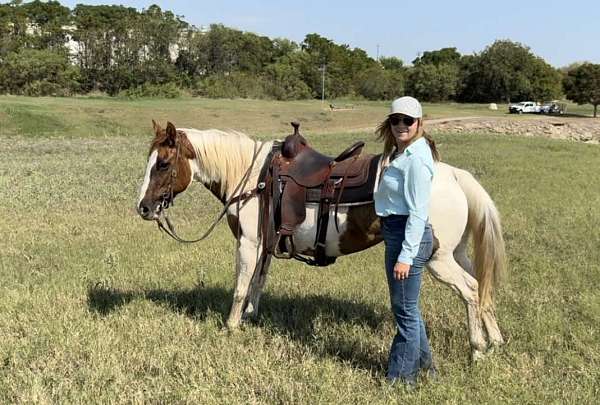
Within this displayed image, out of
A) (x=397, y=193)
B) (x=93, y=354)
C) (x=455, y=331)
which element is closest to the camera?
(x=397, y=193)

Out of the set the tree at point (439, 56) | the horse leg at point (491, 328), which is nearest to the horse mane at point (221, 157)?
the horse leg at point (491, 328)

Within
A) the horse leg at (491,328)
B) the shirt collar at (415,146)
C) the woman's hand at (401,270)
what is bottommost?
the horse leg at (491,328)

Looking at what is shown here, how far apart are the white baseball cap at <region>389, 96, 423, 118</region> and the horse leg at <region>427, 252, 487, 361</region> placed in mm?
1227

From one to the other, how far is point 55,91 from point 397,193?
68720 millimetres

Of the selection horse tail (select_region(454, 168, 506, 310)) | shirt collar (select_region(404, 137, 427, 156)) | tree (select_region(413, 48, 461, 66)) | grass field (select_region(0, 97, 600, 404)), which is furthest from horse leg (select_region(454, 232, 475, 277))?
tree (select_region(413, 48, 461, 66))

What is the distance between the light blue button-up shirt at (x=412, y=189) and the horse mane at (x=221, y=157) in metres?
1.83

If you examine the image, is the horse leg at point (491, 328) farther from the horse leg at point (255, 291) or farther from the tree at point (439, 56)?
the tree at point (439, 56)

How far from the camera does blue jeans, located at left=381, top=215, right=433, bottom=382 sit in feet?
12.1

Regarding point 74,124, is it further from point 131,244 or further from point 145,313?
point 145,313

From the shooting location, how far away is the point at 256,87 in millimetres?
77812

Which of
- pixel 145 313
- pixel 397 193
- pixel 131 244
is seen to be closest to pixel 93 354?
pixel 145 313

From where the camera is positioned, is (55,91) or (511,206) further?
(55,91)

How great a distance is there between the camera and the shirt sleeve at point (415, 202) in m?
3.45

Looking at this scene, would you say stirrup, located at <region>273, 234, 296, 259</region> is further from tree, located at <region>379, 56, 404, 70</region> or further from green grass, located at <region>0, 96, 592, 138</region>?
tree, located at <region>379, 56, 404, 70</region>
